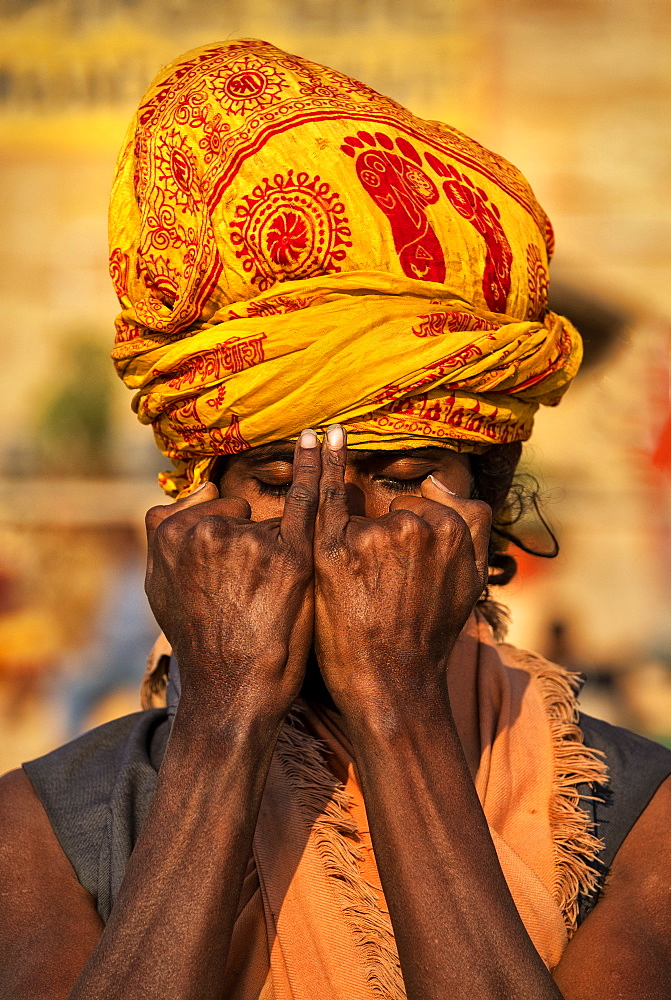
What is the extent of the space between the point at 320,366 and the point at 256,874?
891 mm

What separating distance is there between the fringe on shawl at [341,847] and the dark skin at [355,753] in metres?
0.24

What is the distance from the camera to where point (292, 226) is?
5.93 ft

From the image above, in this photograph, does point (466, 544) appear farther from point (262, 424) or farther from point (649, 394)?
point (649, 394)

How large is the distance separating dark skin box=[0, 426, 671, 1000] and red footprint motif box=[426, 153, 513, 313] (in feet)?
1.16

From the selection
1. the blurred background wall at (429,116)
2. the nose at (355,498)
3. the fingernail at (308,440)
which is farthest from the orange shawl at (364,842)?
the blurred background wall at (429,116)

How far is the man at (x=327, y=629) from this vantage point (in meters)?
1.52

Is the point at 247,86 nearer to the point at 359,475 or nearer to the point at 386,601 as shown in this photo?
the point at 359,475

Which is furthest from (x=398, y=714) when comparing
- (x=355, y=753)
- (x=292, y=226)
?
(x=292, y=226)

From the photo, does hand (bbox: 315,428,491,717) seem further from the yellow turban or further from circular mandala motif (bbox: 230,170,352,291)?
circular mandala motif (bbox: 230,170,352,291)

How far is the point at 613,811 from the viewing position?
1.99m

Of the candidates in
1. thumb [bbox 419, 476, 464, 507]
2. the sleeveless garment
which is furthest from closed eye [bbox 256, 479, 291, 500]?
the sleeveless garment

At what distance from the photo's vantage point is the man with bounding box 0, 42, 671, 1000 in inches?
59.8

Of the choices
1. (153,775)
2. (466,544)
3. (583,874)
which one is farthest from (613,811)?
(153,775)

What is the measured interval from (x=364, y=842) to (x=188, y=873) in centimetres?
49
